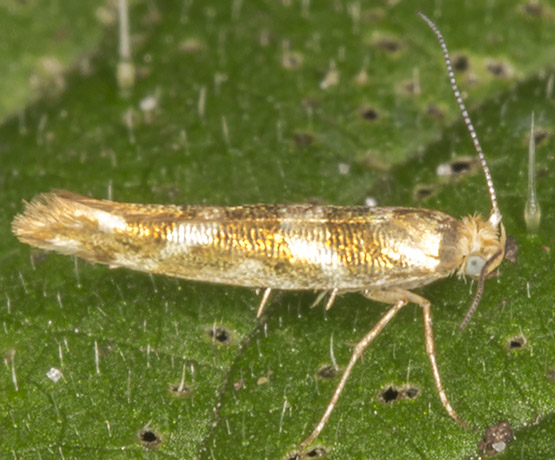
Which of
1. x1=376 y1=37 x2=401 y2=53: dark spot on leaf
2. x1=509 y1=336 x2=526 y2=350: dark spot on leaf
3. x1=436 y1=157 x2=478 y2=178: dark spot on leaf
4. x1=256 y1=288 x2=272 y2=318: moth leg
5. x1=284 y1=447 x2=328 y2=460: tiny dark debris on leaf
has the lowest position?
x1=284 y1=447 x2=328 y2=460: tiny dark debris on leaf

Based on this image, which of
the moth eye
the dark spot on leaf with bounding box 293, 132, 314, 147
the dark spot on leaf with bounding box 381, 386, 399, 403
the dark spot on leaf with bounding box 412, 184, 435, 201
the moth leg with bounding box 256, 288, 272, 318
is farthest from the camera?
the dark spot on leaf with bounding box 293, 132, 314, 147

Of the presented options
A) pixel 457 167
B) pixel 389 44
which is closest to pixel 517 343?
pixel 457 167

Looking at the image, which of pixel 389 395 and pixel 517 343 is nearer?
Result: pixel 389 395

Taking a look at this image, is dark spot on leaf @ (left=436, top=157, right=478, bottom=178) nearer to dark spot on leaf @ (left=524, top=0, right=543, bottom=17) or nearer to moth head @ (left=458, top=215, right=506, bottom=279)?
moth head @ (left=458, top=215, right=506, bottom=279)

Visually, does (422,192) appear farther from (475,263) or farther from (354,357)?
(354,357)

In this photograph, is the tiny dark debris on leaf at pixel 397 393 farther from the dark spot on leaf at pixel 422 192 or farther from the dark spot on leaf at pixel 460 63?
the dark spot on leaf at pixel 460 63

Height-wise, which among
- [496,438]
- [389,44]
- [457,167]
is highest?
[389,44]

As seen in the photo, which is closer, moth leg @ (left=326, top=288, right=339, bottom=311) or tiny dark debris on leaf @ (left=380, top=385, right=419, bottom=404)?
tiny dark debris on leaf @ (left=380, top=385, right=419, bottom=404)

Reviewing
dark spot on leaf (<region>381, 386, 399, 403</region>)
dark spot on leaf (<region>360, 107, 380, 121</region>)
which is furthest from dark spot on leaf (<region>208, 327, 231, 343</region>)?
dark spot on leaf (<region>360, 107, 380, 121</region>)
